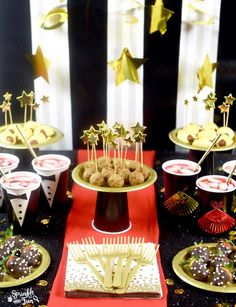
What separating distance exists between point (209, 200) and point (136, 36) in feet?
3.52

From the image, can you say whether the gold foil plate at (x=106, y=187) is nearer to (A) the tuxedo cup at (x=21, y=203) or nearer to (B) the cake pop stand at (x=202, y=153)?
(A) the tuxedo cup at (x=21, y=203)

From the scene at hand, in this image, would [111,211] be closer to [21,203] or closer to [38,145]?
[21,203]

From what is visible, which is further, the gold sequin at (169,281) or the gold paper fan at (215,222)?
the gold paper fan at (215,222)

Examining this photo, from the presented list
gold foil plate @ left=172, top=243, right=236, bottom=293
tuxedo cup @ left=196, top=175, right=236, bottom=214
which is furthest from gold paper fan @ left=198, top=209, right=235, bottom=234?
gold foil plate @ left=172, top=243, right=236, bottom=293

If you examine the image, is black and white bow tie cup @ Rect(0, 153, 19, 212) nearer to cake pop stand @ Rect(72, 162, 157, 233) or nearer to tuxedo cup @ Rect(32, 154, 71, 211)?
tuxedo cup @ Rect(32, 154, 71, 211)

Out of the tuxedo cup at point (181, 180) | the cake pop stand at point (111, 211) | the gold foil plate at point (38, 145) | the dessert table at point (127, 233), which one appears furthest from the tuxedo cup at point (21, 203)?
the tuxedo cup at point (181, 180)

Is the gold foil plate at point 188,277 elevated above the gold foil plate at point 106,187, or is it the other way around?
the gold foil plate at point 106,187

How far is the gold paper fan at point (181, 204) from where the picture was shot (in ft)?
6.28

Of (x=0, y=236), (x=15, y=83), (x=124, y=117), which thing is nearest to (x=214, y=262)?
(x=0, y=236)

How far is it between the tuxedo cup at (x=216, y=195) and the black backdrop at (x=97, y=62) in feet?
2.83

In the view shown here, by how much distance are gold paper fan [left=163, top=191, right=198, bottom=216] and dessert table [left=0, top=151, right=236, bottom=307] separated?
25mm

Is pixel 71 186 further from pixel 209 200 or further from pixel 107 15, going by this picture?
pixel 107 15

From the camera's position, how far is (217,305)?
55.9 inches

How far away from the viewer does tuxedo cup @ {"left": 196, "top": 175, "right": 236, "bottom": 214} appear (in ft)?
5.95
